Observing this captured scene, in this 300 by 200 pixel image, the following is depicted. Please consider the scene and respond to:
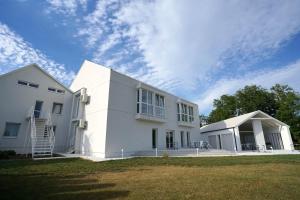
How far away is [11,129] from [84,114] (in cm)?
611

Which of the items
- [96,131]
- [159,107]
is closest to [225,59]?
[159,107]

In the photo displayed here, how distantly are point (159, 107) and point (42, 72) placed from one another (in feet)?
41.4

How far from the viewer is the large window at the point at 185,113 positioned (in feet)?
74.7

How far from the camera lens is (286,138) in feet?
73.8

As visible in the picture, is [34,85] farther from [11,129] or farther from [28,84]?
[11,129]

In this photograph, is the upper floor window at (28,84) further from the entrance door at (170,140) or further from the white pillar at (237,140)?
the white pillar at (237,140)

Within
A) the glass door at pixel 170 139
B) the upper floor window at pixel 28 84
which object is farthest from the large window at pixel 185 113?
the upper floor window at pixel 28 84

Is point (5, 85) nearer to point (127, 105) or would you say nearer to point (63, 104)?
point (63, 104)

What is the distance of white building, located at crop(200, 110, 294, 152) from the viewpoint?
2104 centimetres

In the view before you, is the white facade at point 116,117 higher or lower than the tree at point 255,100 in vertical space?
lower

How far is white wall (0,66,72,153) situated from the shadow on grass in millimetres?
11009

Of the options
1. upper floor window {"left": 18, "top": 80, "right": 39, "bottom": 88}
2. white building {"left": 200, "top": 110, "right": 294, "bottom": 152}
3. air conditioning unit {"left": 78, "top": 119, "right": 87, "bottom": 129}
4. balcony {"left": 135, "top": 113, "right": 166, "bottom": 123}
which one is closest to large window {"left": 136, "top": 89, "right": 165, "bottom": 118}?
balcony {"left": 135, "top": 113, "right": 166, "bottom": 123}

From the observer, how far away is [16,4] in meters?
10.2

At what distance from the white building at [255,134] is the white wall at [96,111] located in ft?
49.8
